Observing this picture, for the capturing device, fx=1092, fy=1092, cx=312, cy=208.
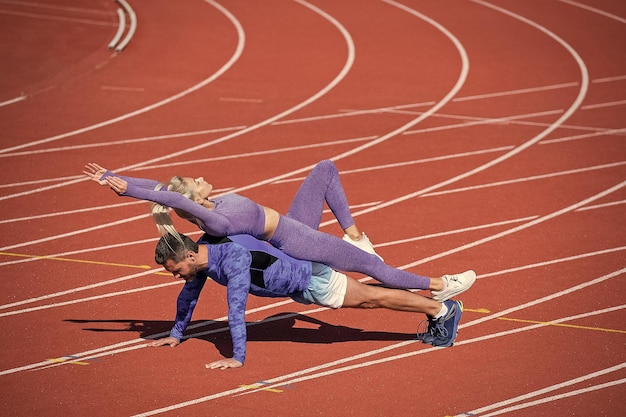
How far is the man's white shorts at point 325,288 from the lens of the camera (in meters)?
7.32

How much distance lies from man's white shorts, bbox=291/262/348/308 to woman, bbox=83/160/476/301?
2.9 inches

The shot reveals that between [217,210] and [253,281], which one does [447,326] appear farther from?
[217,210]

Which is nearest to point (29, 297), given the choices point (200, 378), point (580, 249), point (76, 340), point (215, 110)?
point (76, 340)

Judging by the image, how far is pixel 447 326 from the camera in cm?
773

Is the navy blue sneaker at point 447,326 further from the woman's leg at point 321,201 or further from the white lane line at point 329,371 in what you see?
the woman's leg at point 321,201

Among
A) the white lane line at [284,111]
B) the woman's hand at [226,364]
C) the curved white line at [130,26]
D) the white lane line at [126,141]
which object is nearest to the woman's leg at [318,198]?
the woman's hand at [226,364]

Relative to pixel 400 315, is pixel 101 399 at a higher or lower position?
lower

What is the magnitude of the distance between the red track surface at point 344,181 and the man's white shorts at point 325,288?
18.5 inches

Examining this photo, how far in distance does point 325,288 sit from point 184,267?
0.95 m

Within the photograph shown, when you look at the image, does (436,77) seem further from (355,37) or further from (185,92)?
(185,92)

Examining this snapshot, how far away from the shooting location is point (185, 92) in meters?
14.4

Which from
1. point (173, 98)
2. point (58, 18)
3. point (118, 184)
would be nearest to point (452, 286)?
point (118, 184)

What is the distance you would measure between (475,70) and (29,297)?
28.1ft

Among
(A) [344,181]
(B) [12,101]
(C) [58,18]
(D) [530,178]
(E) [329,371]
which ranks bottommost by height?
(E) [329,371]
